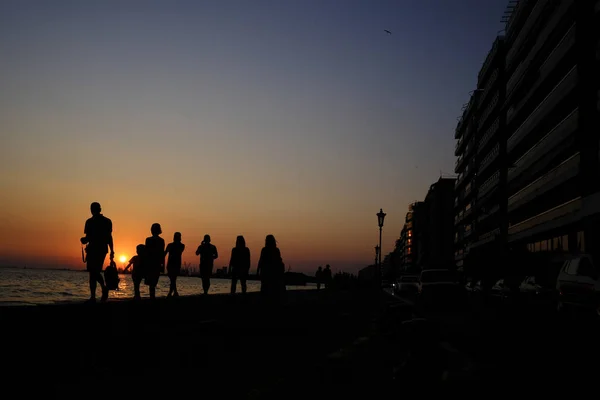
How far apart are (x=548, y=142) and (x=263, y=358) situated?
46318 mm

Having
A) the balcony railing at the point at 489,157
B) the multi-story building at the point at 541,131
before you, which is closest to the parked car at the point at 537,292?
the multi-story building at the point at 541,131

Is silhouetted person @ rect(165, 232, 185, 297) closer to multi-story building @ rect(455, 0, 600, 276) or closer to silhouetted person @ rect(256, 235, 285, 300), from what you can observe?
silhouetted person @ rect(256, 235, 285, 300)

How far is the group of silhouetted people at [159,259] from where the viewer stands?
43.2 feet

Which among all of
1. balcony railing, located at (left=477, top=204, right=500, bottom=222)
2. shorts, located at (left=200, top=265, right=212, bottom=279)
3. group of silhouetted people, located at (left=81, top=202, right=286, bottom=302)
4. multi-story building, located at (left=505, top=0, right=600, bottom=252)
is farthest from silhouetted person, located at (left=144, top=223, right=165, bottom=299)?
balcony railing, located at (left=477, top=204, right=500, bottom=222)

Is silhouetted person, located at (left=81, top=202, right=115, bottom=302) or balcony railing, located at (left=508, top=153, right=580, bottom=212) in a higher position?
balcony railing, located at (left=508, top=153, right=580, bottom=212)

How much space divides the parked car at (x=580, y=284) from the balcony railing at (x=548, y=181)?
1042 inches

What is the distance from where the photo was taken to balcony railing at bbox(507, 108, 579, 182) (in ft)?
143

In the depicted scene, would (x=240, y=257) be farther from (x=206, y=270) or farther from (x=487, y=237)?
(x=487, y=237)

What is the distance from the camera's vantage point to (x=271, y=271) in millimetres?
15914

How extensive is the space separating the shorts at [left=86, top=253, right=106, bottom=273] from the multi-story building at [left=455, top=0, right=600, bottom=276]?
23971mm

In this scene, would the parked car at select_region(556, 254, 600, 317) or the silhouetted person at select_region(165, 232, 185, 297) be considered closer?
the parked car at select_region(556, 254, 600, 317)

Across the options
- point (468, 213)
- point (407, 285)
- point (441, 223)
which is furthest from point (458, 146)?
point (407, 285)

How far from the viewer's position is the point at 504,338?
11062 mm

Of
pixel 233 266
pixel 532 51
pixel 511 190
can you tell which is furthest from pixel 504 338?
pixel 511 190
